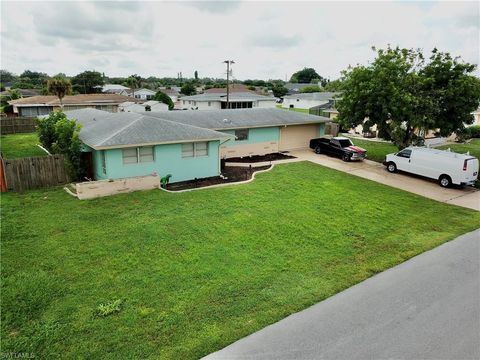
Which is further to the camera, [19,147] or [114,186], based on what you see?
[19,147]

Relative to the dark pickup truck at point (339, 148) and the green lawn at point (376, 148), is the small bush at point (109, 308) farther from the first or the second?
the green lawn at point (376, 148)

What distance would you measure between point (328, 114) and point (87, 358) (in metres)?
40.3

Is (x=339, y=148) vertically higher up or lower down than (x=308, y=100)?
lower down

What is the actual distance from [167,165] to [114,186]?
3.23 m

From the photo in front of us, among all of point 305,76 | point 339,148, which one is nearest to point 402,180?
point 339,148

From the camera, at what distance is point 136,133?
1708cm

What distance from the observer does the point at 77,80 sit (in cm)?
9400

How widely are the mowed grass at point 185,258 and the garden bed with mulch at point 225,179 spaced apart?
150 cm

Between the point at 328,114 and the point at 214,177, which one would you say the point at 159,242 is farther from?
the point at 328,114

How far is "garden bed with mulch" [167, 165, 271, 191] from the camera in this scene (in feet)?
57.8

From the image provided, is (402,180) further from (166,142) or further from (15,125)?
(15,125)

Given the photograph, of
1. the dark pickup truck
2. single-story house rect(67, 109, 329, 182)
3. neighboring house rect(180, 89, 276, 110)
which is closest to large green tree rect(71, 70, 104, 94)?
neighboring house rect(180, 89, 276, 110)

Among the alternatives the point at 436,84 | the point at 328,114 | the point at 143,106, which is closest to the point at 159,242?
the point at 436,84

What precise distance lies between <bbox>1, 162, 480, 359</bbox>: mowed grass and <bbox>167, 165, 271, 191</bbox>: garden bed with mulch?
1504mm
